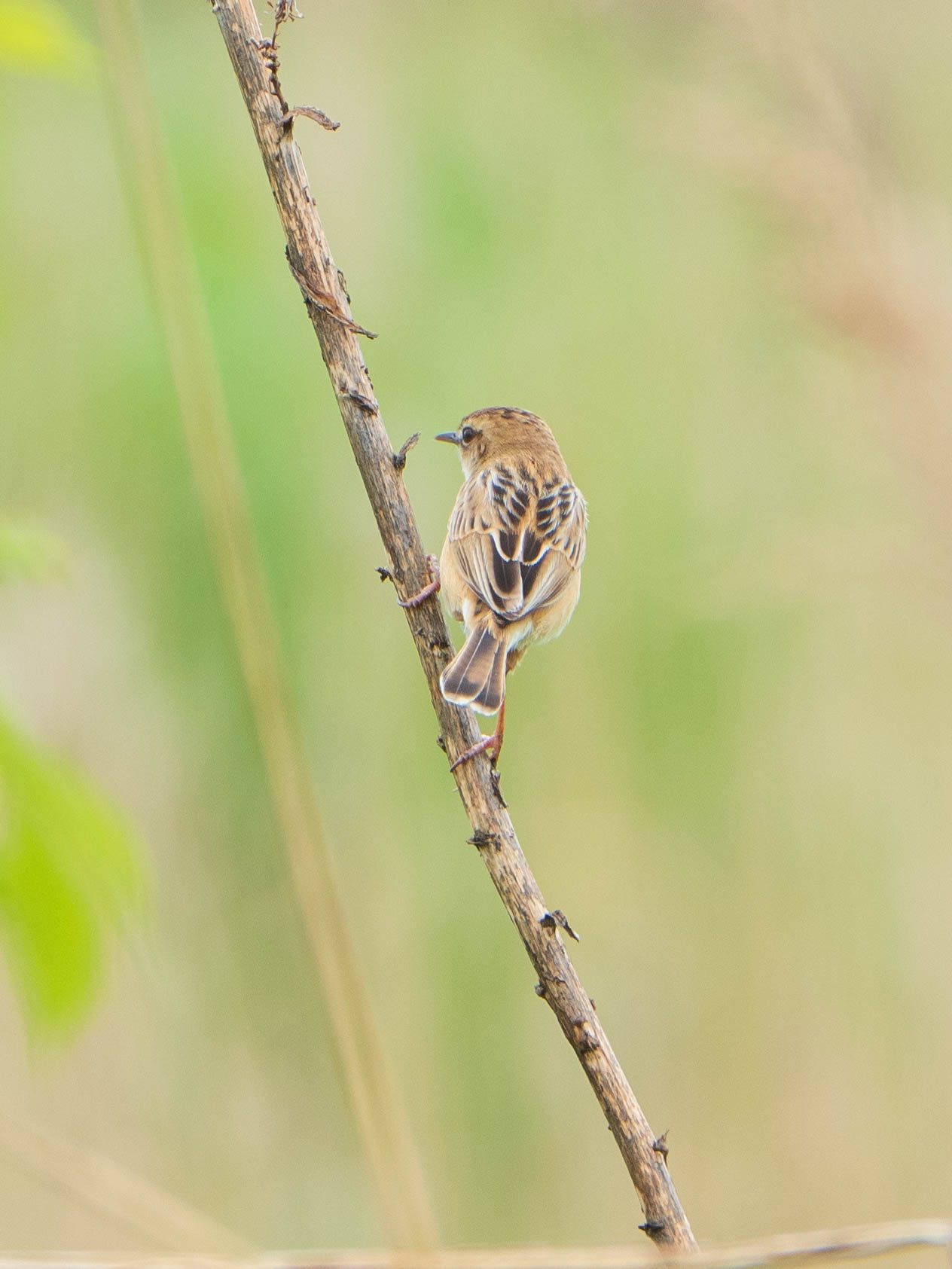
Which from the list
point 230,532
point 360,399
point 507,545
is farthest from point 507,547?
point 360,399

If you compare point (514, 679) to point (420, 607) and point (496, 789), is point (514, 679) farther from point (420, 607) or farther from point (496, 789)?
point (496, 789)

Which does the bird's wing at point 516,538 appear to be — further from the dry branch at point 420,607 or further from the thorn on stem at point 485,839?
the thorn on stem at point 485,839

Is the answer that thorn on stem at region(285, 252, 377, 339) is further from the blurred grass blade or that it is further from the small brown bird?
the blurred grass blade

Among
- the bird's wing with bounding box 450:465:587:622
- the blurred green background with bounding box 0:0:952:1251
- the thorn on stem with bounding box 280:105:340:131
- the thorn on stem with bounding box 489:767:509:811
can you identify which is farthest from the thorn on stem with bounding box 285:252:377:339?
the blurred green background with bounding box 0:0:952:1251

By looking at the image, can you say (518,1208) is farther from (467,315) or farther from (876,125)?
(876,125)

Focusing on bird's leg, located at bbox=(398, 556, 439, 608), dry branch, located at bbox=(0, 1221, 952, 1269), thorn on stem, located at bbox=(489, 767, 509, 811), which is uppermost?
bird's leg, located at bbox=(398, 556, 439, 608)
